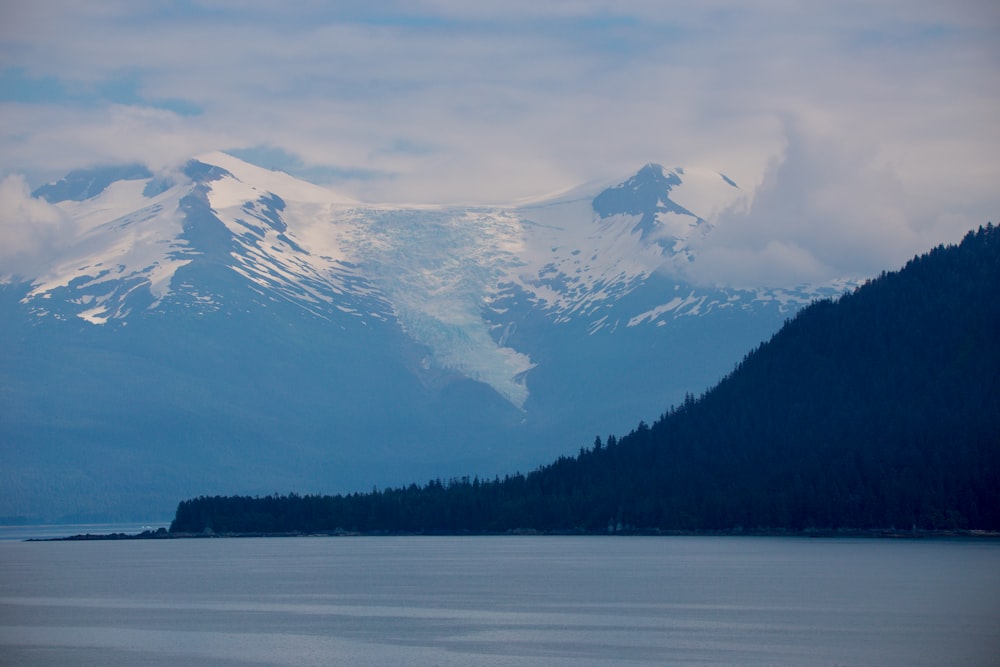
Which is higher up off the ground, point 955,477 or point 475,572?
point 955,477

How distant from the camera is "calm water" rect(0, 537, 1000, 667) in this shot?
100875mm

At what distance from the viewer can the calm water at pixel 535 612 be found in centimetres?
10088

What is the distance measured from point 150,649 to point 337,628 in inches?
576

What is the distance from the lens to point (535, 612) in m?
123

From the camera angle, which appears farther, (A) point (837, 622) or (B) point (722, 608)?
(B) point (722, 608)

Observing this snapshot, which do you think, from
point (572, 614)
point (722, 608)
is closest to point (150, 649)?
point (572, 614)

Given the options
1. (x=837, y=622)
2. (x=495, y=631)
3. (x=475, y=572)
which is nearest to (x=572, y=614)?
(x=495, y=631)

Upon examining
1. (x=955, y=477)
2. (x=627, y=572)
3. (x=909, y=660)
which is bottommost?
(x=909, y=660)

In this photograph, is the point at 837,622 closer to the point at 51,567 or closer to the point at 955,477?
the point at 955,477

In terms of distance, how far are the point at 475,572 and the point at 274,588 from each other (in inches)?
913

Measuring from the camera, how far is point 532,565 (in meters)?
175

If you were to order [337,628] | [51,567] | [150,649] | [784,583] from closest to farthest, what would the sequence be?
[150,649]
[337,628]
[784,583]
[51,567]

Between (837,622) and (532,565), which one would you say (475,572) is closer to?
(532,565)

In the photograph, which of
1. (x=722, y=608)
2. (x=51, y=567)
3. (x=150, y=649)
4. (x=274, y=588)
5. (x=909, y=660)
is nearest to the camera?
(x=909, y=660)
